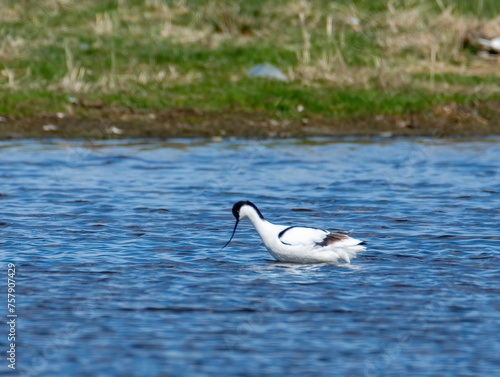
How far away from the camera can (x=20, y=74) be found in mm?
20438

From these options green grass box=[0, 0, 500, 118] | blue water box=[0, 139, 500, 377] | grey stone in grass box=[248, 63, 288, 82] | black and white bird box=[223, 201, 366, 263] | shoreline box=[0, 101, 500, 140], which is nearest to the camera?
blue water box=[0, 139, 500, 377]

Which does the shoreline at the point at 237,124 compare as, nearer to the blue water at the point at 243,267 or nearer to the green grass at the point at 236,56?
the green grass at the point at 236,56

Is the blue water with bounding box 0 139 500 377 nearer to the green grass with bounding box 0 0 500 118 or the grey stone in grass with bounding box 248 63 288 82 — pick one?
the green grass with bounding box 0 0 500 118

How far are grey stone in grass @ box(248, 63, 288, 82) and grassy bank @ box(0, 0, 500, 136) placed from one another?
243mm

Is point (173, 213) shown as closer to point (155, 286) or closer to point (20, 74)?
point (155, 286)

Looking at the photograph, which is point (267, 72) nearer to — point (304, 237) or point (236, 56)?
point (236, 56)

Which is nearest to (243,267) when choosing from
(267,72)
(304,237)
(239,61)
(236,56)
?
(304,237)

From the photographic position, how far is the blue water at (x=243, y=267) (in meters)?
7.15

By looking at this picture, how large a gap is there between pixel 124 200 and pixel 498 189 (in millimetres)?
6077

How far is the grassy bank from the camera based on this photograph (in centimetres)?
1980

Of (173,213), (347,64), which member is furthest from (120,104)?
(173,213)

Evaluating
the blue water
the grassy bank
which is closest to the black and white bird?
the blue water

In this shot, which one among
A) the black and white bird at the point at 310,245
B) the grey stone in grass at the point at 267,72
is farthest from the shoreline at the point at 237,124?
the black and white bird at the point at 310,245

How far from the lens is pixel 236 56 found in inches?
877
